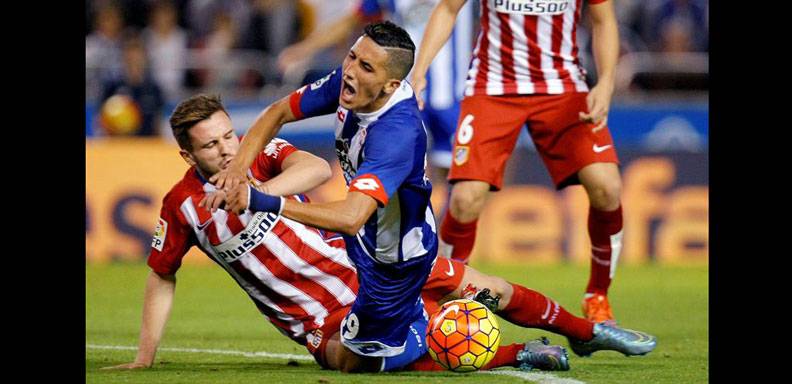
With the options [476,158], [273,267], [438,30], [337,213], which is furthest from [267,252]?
[438,30]

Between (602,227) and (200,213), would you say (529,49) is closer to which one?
(602,227)

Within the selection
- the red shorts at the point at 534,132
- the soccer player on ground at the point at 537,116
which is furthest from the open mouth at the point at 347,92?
the red shorts at the point at 534,132

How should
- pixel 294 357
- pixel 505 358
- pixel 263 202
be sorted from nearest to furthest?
pixel 263 202
pixel 505 358
pixel 294 357

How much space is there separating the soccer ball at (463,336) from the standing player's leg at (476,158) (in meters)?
1.64

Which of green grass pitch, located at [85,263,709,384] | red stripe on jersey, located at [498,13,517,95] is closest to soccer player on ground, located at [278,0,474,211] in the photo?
green grass pitch, located at [85,263,709,384]

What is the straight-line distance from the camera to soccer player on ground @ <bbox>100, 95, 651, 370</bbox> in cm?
618

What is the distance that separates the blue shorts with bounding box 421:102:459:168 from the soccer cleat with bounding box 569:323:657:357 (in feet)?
12.7

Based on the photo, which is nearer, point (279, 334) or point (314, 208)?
point (314, 208)

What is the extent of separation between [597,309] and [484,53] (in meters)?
1.62

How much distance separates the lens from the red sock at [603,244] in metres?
7.73

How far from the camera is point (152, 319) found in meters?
6.24

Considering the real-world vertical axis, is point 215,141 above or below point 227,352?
above
